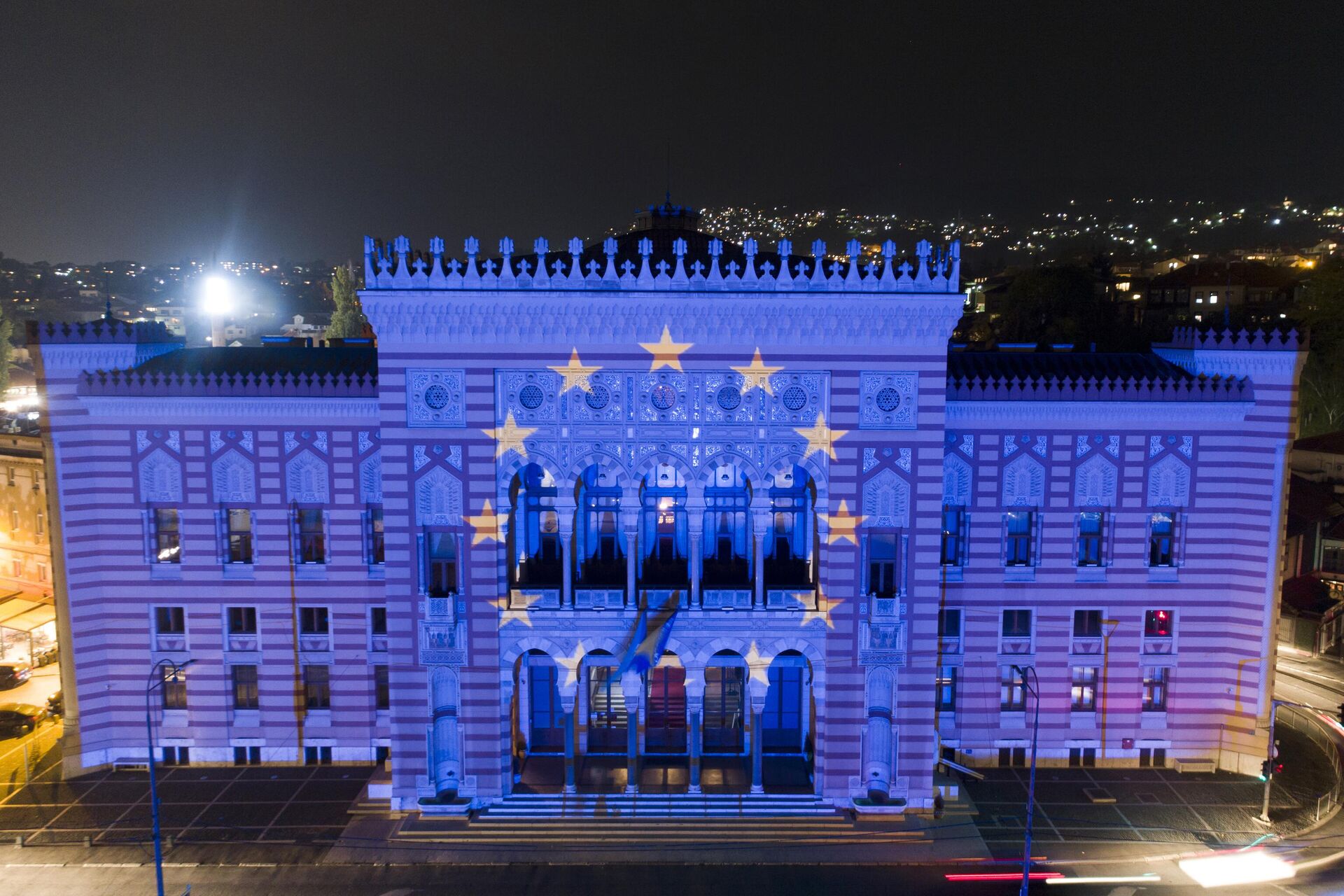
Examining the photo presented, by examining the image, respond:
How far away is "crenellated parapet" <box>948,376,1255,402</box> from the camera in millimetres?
28344

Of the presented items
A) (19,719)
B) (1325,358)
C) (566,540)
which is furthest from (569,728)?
(1325,358)

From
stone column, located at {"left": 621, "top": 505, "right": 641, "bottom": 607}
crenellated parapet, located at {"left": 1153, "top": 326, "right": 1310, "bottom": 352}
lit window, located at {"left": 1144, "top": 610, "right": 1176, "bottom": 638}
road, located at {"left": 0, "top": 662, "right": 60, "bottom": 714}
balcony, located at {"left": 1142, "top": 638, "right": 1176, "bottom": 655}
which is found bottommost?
road, located at {"left": 0, "top": 662, "right": 60, "bottom": 714}

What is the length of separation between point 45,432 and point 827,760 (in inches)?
1073

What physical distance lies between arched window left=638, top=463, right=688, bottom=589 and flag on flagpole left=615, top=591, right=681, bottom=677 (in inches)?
47.0

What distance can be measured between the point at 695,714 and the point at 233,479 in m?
17.0

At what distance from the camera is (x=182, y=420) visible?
93.5 feet

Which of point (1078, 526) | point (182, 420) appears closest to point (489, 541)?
point (182, 420)

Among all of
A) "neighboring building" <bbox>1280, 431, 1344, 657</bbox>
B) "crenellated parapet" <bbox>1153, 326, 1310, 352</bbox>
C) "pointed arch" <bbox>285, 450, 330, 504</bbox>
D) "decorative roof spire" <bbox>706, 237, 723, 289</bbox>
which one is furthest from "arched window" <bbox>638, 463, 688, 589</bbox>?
"neighboring building" <bbox>1280, 431, 1344, 657</bbox>

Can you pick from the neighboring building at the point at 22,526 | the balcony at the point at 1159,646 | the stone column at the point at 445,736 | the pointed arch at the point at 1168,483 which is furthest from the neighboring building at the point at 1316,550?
the neighboring building at the point at 22,526

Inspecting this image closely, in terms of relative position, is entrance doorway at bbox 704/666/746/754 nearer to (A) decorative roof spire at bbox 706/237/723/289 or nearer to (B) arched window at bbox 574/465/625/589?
(B) arched window at bbox 574/465/625/589

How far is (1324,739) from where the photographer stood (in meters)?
33.2

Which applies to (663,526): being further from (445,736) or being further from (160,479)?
(160,479)

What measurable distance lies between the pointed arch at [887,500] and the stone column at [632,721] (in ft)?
27.7

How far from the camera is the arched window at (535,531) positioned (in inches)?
1059
